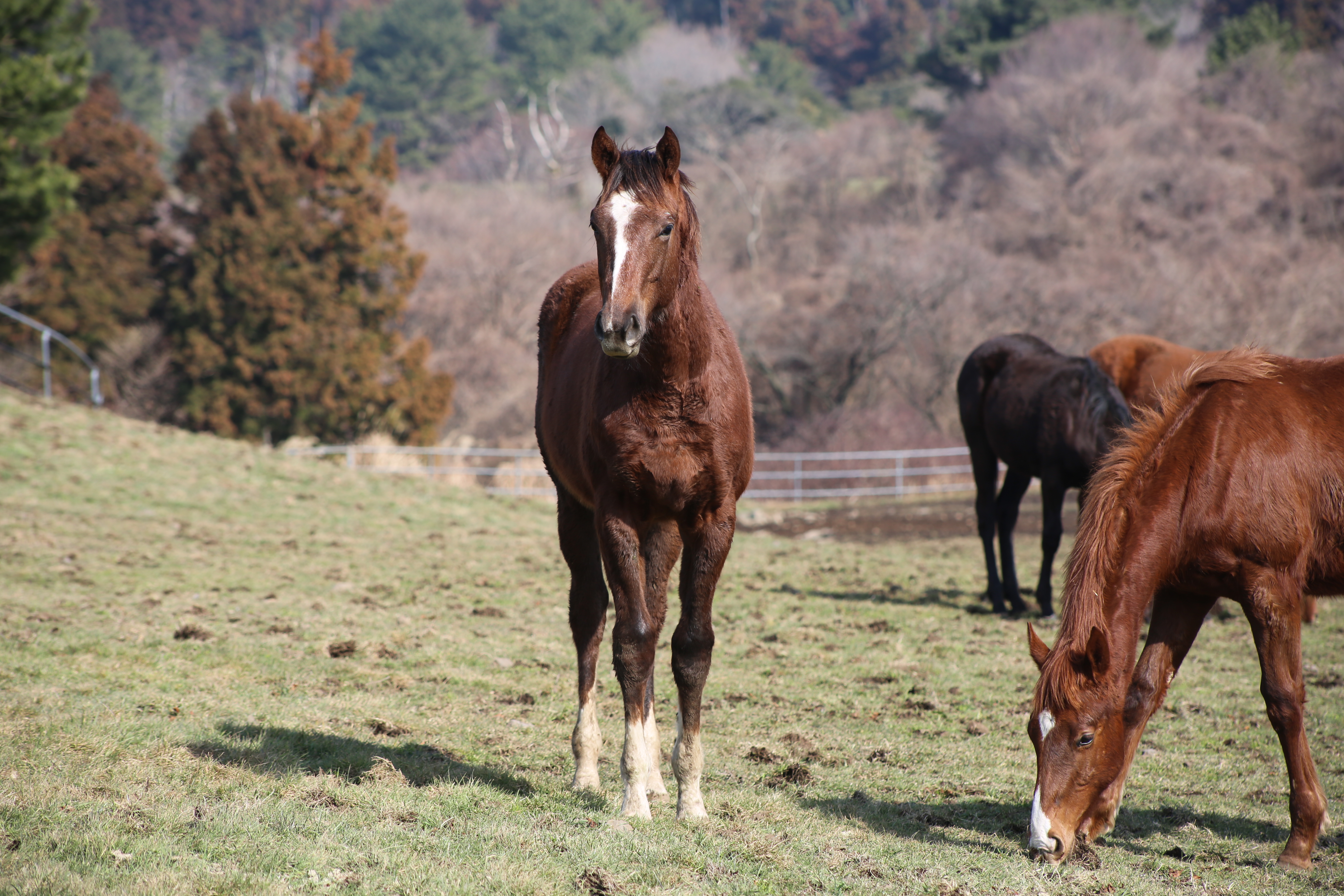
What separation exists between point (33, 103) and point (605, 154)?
1468 cm

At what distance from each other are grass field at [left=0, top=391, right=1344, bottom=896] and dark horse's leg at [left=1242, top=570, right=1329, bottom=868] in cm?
22

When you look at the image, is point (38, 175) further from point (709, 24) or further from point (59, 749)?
point (709, 24)

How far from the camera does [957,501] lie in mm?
18469

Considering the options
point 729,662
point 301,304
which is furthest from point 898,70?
point 729,662

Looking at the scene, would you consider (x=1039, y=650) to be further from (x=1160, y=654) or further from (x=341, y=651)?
(x=341, y=651)

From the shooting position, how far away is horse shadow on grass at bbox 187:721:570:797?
13.5ft

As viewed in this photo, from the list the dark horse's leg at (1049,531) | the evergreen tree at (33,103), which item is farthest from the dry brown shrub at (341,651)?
the evergreen tree at (33,103)

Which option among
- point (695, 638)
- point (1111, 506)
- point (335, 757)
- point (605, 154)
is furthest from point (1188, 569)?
point (335, 757)

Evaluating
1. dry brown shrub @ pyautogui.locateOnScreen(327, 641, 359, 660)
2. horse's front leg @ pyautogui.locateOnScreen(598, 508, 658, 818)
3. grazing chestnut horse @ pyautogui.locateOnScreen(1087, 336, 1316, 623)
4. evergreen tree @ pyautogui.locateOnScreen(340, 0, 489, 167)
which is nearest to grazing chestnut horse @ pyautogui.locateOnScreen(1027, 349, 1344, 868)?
horse's front leg @ pyautogui.locateOnScreen(598, 508, 658, 818)

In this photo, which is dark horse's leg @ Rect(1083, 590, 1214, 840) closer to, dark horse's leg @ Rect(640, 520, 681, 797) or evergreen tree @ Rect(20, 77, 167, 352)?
dark horse's leg @ Rect(640, 520, 681, 797)

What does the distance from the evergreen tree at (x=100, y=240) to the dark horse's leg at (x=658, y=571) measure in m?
21.0

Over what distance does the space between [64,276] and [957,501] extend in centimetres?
1945

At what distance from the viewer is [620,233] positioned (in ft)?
11.3

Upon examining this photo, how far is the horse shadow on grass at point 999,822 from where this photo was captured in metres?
3.82
